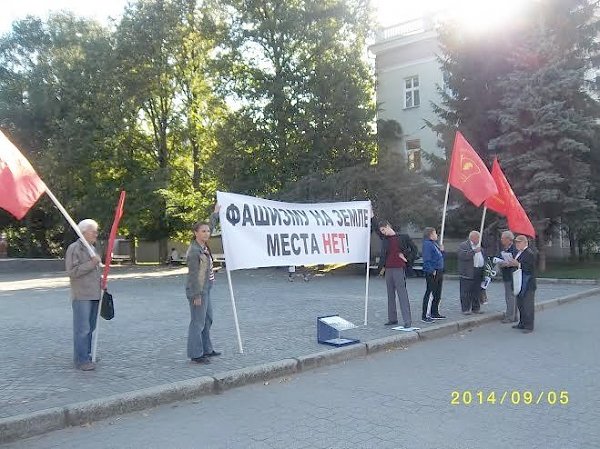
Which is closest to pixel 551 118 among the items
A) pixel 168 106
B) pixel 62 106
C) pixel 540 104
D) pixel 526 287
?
pixel 540 104

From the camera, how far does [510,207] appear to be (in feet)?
Answer: 39.3

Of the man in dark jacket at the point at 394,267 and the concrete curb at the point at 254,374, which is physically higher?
the man in dark jacket at the point at 394,267

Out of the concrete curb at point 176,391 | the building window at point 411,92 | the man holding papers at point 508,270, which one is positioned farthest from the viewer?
the building window at point 411,92

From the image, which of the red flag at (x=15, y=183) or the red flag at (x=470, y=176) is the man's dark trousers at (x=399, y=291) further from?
the red flag at (x=15, y=183)

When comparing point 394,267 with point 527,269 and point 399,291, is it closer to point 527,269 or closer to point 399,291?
point 399,291

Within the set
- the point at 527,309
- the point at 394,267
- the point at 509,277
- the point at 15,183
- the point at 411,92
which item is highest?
the point at 411,92

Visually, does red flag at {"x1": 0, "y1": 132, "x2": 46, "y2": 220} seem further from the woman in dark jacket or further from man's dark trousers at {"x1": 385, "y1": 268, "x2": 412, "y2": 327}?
man's dark trousers at {"x1": 385, "y1": 268, "x2": 412, "y2": 327}

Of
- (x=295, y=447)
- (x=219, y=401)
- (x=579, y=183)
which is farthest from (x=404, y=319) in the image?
(x=579, y=183)

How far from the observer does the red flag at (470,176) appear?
454 inches

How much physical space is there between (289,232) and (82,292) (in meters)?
3.30

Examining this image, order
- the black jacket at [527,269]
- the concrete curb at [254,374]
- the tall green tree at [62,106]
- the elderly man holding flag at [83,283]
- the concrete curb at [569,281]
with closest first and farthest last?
the concrete curb at [254,374] < the elderly man holding flag at [83,283] < the black jacket at [527,269] < the concrete curb at [569,281] < the tall green tree at [62,106]

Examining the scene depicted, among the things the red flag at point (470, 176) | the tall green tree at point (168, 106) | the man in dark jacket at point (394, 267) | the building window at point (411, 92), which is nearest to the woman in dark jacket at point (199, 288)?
the man in dark jacket at point (394, 267)

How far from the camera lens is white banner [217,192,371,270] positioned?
8289 mm

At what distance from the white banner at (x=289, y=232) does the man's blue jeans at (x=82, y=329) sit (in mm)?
1964
